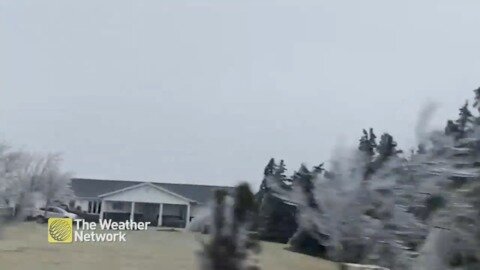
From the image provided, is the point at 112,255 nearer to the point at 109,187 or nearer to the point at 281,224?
the point at 281,224

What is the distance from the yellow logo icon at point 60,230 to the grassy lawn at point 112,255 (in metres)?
0.42

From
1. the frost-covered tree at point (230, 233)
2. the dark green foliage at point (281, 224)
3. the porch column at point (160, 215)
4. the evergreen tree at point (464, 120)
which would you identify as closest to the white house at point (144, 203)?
the porch column at point (160, 215)

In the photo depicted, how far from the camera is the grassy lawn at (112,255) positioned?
17562 mm

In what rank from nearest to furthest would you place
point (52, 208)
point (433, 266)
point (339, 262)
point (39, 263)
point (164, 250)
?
point (433, 266)
point (339, 262)
point (39, 263)
point (164, 250)
point (52, 208)

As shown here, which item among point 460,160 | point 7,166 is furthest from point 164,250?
point 460,160

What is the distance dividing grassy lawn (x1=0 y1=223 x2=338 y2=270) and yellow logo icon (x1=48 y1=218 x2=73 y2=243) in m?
0.42

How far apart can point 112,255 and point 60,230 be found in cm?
807

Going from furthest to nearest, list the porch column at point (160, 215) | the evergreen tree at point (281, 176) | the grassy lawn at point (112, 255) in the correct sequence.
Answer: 1. the porch column at point (160, 215)
2. the evergreen tree at point (281, 176)
3. the grassy lawn at point (112, 255)

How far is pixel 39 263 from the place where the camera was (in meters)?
17.5

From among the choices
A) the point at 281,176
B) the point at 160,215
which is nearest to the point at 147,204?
the point at 160,215

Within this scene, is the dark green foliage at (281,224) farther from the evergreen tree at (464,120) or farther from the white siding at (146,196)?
the white siding at (146,196)

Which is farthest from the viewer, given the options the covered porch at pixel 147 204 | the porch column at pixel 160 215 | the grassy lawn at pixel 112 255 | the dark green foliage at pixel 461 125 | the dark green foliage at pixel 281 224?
the covered porch at pixel 147 204

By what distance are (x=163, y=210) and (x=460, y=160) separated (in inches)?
1420

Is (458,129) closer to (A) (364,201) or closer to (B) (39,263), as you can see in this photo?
(A) (364,201)
